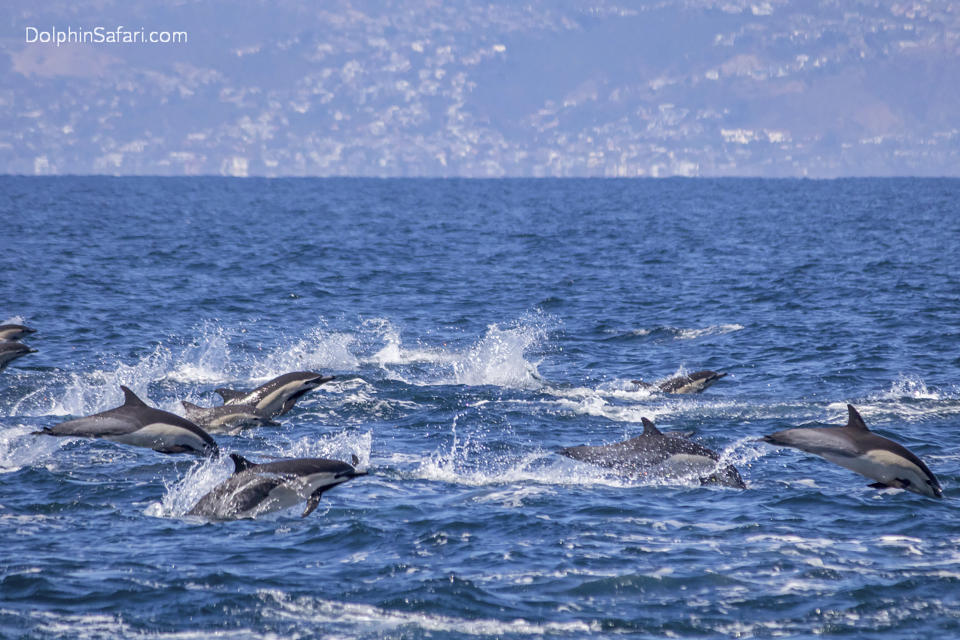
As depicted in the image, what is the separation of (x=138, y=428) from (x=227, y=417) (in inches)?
108

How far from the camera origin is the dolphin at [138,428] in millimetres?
14836

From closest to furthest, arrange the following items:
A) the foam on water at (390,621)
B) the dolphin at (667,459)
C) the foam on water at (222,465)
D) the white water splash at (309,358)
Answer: the foam on water at (390,621) < the foam on water at (222,465) < the dolphin at (667,459) < the white water splash at (309,358)

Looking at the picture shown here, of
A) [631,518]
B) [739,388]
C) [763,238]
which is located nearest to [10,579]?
[631,518]

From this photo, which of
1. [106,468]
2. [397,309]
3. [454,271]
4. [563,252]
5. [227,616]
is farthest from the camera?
[563,252]

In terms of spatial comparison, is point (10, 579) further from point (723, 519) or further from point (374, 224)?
point (374, 224)

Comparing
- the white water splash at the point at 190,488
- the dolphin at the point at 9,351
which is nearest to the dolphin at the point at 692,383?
the white water splash at the point at 190,488

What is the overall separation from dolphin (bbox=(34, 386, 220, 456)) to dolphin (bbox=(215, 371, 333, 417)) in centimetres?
287

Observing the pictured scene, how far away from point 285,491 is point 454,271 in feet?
112

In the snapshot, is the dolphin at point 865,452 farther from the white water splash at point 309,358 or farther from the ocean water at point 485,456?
the white water splash at point 309,358

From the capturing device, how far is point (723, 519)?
15.0 metres

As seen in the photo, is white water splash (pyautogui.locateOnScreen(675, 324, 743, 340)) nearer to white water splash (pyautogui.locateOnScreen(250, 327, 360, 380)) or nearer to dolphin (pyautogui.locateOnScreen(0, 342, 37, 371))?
white water splash (pyautogui.locateOnScreen(250, 327, 360, 380))

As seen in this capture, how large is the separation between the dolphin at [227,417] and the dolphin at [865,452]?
24.9ft

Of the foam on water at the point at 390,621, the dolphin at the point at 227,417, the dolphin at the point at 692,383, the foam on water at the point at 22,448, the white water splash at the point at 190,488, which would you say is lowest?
the foam on water at the point at 390,621

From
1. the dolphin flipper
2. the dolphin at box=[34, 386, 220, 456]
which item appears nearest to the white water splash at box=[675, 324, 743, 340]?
the dolphin at box=[34, 386, 220, 456]
